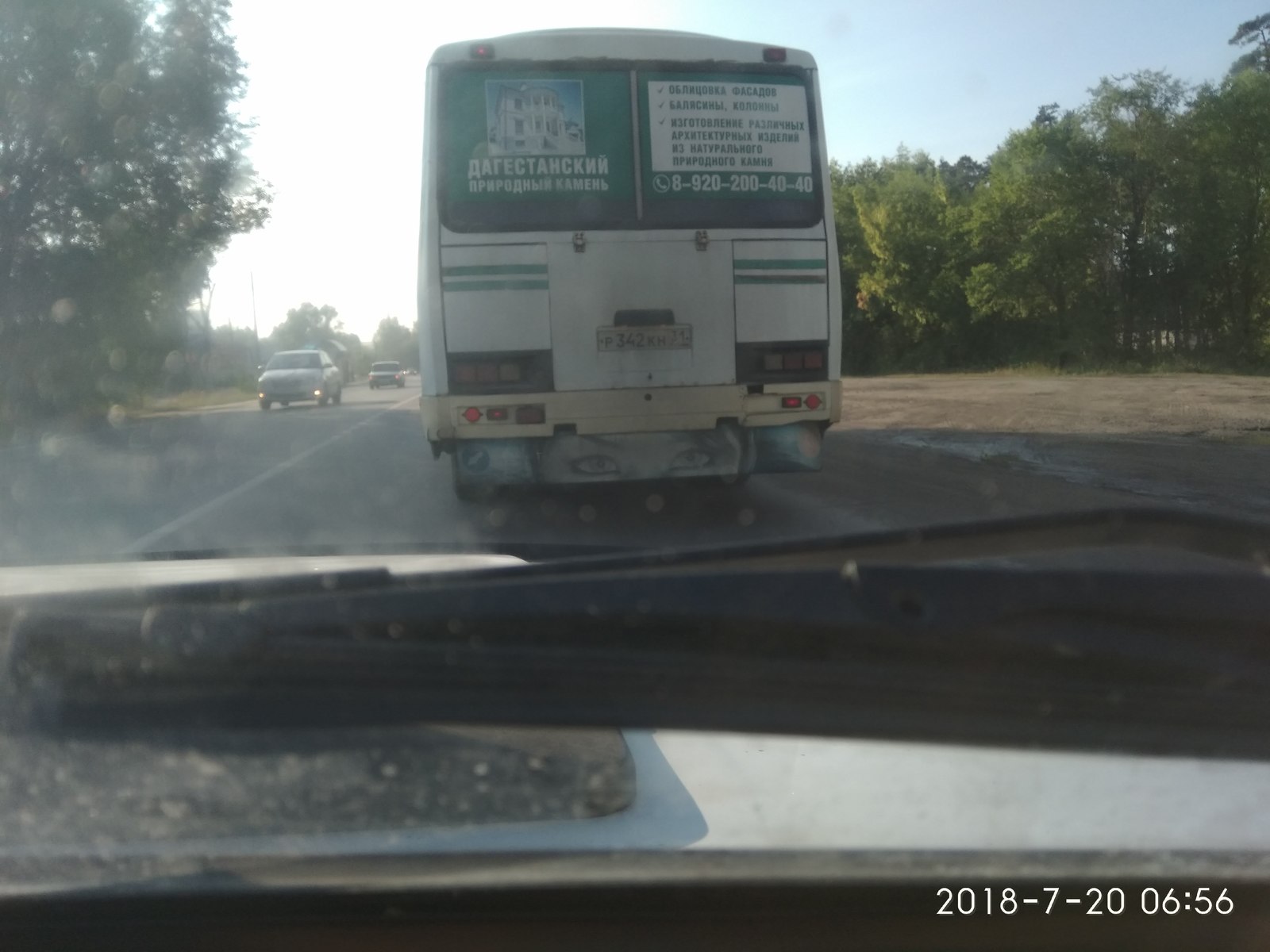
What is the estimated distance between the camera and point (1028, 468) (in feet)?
42.9

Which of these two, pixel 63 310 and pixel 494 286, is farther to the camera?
pixel 63 310

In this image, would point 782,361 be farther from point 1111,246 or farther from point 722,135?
point 1111,246

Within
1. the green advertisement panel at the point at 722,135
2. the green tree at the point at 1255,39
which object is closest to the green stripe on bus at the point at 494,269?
the green advertisement panel at the point at 722,135

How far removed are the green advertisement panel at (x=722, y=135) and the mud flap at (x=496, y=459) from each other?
2.14m

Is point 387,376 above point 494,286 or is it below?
below

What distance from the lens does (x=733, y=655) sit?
1847mm

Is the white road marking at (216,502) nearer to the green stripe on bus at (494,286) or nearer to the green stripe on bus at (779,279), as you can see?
the green stripe on bus at (494,286)

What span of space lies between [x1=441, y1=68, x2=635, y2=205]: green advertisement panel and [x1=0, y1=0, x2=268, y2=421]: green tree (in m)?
28.2

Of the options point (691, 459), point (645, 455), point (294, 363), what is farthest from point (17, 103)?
point (691, 459)

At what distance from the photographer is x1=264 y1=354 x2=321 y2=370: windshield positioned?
3656 cm

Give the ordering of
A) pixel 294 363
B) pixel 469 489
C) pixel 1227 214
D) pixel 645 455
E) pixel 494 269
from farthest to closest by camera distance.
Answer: pixel 1227 214, pixel 294 363, pixel 469 489, pixel 645 455, pixel 494 269

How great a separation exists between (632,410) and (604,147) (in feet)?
6.44

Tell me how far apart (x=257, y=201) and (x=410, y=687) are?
41.1 m

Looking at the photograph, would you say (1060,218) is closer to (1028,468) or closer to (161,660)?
(1028,468)
